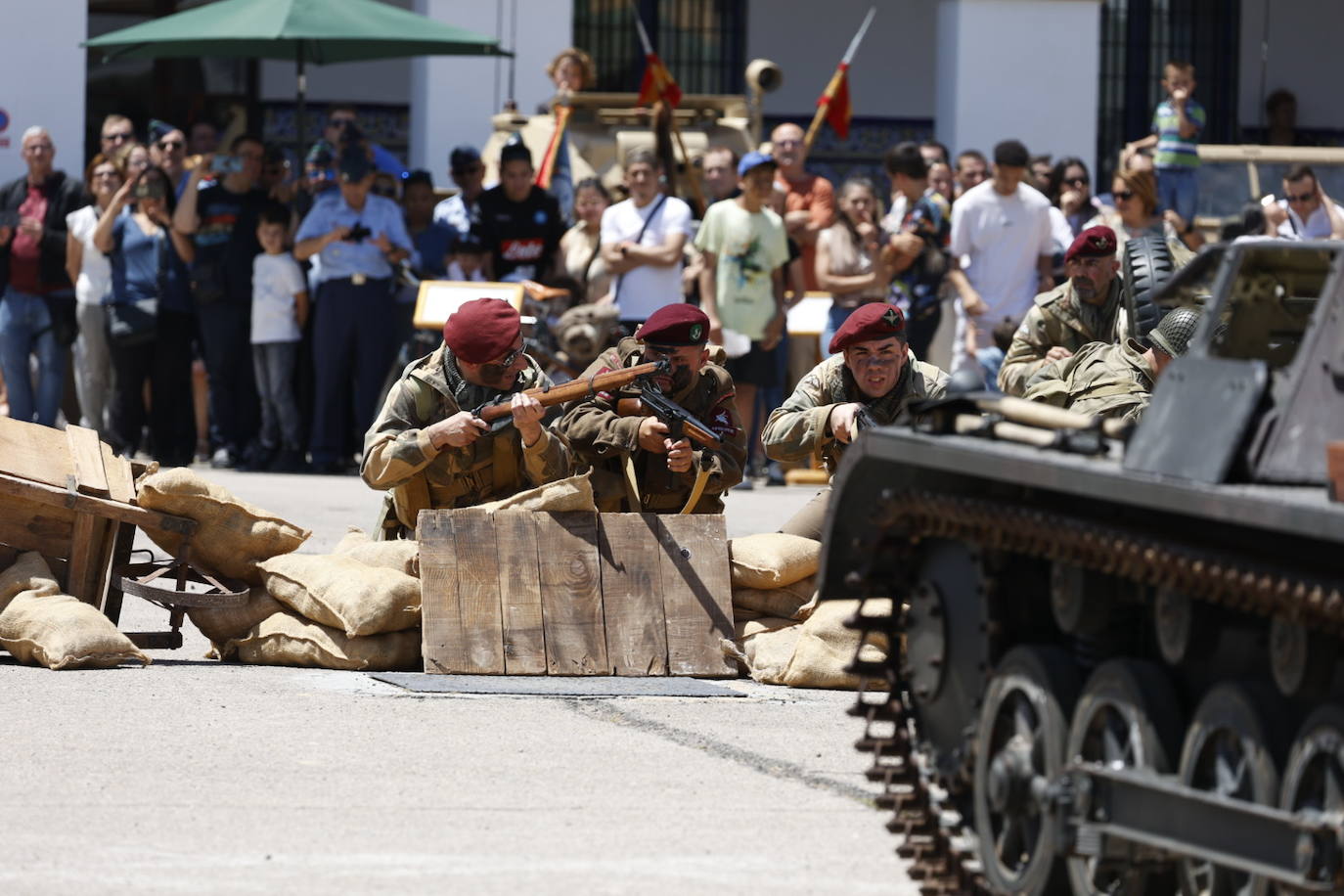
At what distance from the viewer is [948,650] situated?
6117 millimetres

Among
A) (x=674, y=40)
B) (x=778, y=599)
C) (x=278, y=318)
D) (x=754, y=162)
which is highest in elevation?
(x=674, y=40)

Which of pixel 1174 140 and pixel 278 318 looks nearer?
pixel 278 318

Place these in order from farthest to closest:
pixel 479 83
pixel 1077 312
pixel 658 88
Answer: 1. pixel 479 83
2. pixel 658 88
3. pixel 1077 312

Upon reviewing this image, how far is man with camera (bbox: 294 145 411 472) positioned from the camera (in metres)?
15.8

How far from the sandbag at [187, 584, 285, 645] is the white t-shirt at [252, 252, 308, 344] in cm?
673

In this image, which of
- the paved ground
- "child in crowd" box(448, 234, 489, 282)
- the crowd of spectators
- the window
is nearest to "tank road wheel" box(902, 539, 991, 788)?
the paved ground

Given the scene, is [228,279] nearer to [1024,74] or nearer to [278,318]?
[278,318]

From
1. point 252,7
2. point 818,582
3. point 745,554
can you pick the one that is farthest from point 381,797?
point 252,7

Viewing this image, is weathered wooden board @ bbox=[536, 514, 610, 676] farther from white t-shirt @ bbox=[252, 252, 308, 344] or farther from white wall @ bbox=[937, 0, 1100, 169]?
white wall @ bbox=[937, 0, 1100, 169]

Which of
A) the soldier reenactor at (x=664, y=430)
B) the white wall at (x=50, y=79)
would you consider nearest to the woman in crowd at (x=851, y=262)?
the soldier reenactor at (x=664, y=430)

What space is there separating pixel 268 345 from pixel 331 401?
1.66 feet

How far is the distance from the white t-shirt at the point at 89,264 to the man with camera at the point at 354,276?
4.47ft

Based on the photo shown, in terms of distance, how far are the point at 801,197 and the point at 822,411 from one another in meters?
6.78

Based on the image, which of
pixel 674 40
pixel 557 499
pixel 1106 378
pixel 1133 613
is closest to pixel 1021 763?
pixel 1133 613
